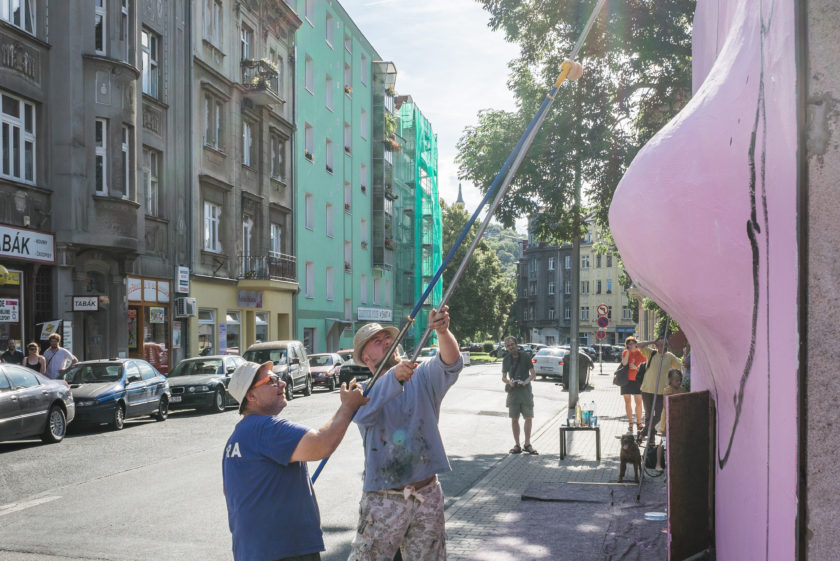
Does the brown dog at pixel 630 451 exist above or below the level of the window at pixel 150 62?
below

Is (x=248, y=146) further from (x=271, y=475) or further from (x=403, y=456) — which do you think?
(x=271, y=475)

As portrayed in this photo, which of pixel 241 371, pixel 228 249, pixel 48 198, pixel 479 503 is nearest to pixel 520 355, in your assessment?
pixel 479 503

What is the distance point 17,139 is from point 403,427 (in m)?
18.9

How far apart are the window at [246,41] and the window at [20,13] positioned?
→ 40.8ft

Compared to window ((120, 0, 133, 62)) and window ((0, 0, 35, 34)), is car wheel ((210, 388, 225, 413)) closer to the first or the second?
window ((120, 0, 133, 62))

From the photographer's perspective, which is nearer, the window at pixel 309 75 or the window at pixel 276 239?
the window at pixel 276 239

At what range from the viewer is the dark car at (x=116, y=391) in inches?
650

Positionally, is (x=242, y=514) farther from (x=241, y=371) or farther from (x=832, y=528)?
(x=832, y=528)

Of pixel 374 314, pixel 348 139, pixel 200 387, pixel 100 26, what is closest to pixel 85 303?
pixel 200 387

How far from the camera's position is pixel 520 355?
13430mm

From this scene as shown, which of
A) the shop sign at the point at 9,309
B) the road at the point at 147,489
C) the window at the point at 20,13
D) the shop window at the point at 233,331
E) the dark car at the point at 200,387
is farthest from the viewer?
the shop window at the point at 233,331

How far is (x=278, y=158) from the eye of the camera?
36656 millimetres

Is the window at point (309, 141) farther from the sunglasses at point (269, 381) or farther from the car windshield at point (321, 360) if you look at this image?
the sunglasses at point (269, 381)

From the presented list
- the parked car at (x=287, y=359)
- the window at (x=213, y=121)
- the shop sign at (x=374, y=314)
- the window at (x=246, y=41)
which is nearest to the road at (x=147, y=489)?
the parked car at (x=287, y=359)
